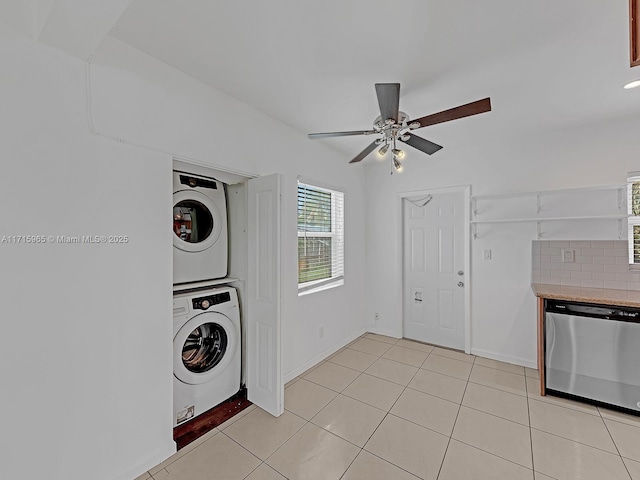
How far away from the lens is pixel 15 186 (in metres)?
1.30

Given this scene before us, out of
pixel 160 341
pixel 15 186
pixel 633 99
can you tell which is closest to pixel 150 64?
pixel 15 186

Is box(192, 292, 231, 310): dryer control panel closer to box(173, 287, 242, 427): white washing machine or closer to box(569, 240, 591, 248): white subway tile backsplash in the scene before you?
box(173, 287, 242, 427): white washing machine

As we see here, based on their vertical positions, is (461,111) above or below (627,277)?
above

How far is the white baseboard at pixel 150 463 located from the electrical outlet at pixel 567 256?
3798 mm

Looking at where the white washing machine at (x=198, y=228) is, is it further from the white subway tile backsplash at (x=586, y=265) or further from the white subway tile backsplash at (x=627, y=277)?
the white subway tile backsplash at (x=627, y=277)

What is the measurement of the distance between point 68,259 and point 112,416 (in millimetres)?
921

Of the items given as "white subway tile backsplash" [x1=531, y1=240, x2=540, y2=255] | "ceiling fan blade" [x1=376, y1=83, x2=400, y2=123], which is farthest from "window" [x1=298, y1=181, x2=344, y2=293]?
"white subway tile backsplash" [x1=531, y1=240, x2=540, y2=255]

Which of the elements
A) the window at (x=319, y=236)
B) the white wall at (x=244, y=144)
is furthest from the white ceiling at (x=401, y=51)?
the window at (x=319, y=236)

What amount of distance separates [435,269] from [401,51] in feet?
8.97

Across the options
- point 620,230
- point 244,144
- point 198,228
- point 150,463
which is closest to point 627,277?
point 620,230

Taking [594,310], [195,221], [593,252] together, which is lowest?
[594,310]

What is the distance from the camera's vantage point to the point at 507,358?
3.16 metres

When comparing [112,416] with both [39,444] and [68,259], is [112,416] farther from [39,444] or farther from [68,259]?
[68,259]

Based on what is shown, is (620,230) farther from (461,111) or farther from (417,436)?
(417,436)
